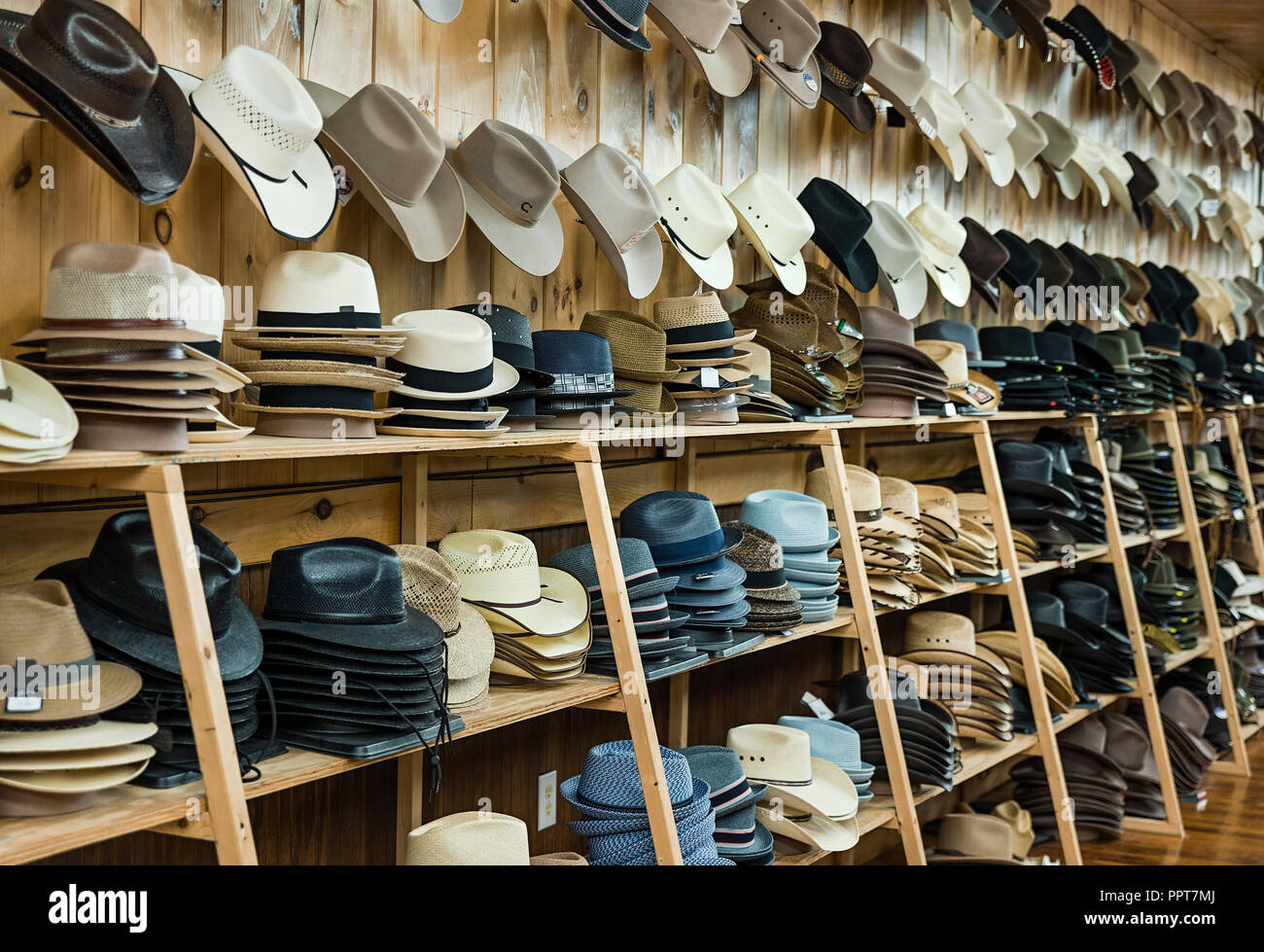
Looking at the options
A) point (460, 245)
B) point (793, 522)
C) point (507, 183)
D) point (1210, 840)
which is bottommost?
point (1210, 840)

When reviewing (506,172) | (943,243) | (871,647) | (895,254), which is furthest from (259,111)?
(943,243)

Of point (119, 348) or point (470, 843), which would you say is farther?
point (470, 843)

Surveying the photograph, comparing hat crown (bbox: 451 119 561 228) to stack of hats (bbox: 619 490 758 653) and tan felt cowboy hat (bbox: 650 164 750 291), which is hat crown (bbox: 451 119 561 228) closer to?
tan felt cowboy hat (bbox: 650 164 750 291)

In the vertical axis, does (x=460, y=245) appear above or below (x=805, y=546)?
above

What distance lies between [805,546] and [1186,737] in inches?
115

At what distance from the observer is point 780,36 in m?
3.51

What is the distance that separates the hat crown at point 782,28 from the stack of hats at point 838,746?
5.94 feet

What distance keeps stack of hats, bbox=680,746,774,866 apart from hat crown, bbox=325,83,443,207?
1.49 m

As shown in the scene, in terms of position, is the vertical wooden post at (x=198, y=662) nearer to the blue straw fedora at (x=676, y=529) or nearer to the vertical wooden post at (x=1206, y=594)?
the blue straw fedora at (x=676, y=529)

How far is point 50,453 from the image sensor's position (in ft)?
5.53

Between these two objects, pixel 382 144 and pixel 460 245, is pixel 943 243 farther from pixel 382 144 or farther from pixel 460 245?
pixel 382 144
